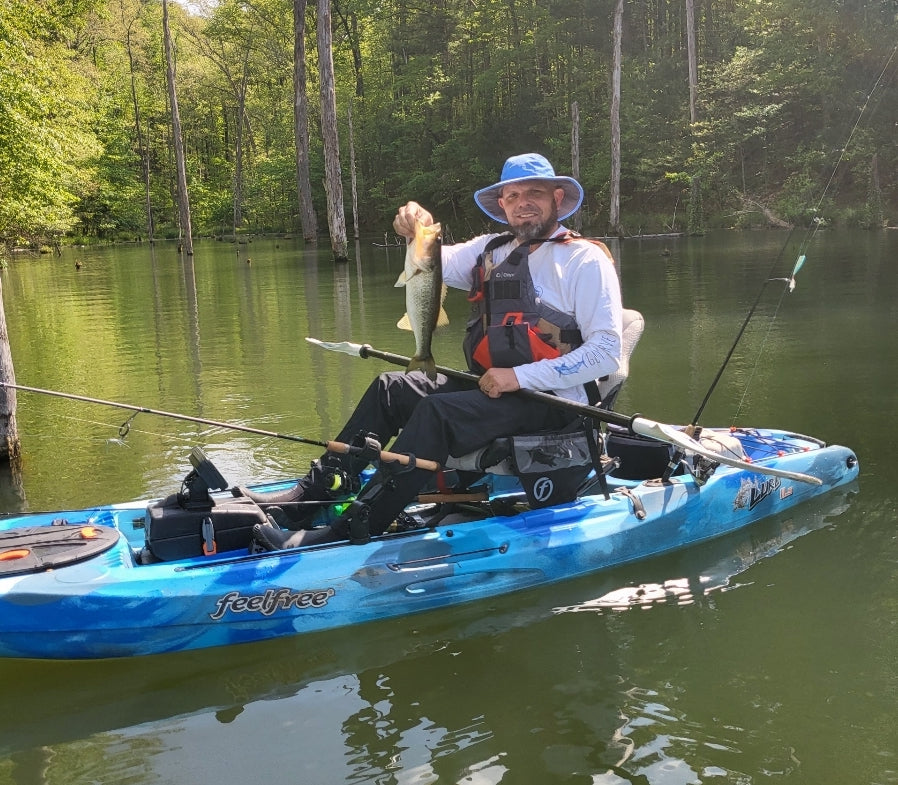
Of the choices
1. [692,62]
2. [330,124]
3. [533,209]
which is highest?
[692,62]

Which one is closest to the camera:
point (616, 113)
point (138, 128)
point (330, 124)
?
point (330, 124)

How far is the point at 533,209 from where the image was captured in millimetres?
4762

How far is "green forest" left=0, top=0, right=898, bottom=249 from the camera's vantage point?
29344mm

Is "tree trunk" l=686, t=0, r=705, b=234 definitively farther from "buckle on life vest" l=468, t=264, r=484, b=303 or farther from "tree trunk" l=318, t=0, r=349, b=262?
"buckle on life vest" l=468, t=264, r=484, b=303

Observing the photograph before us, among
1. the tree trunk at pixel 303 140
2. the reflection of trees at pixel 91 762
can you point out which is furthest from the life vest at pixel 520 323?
the tree trunk at pixel 303 140

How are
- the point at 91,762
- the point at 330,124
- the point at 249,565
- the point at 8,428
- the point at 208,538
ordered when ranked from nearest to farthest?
the point at 91,762 → the point at 249,565 → the point at 208,538 → the point at 8,428 → the point at 330,124

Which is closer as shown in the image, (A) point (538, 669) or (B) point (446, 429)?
(A) point (538, 669)

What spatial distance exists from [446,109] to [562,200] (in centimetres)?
4323

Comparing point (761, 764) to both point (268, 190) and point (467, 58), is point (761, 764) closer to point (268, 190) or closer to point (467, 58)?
point (467, 58)

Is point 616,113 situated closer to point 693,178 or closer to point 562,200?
point 693,178

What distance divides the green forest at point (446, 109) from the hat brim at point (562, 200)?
1540 cm

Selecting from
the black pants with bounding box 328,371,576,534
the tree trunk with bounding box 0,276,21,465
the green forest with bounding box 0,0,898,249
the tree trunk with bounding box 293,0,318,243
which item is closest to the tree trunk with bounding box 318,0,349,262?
the green forest with bounding box 0,0,898,249

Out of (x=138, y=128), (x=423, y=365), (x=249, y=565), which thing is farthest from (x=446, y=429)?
(x=138, y=128)

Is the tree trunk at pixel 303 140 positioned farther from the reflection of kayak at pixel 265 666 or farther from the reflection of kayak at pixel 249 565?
the reflection of kayak at pixel 265 666
